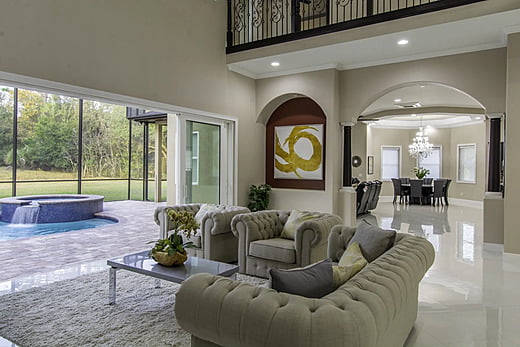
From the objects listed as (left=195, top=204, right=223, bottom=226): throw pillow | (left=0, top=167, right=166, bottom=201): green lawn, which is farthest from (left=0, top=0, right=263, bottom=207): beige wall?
(left=0, top=167, right=166, bottom=201): green lawn

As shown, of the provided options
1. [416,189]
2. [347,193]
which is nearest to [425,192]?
[416,189]

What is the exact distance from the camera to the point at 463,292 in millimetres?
3848

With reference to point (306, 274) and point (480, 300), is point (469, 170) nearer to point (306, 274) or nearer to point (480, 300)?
point (480, 300)

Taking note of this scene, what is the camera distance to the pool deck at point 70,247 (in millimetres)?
4652

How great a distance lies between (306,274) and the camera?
194 cm

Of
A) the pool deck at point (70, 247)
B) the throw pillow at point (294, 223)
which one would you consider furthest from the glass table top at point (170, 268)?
the pool deck at point (70, 247)

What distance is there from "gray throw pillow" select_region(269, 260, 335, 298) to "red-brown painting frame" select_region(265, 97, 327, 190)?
514 cm

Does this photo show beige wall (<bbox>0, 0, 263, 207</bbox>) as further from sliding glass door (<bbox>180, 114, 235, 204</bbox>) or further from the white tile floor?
the white tile floor

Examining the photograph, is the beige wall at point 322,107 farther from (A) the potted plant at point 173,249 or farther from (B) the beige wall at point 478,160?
(B) the beige wall at point 478,160

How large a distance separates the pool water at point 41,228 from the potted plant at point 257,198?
12.3 ft

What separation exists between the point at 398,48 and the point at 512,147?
7.38ft

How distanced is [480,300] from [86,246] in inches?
216

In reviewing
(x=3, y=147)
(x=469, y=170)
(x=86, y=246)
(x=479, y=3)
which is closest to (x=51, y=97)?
(x=3, y=147)

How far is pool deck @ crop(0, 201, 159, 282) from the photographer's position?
465 cm
